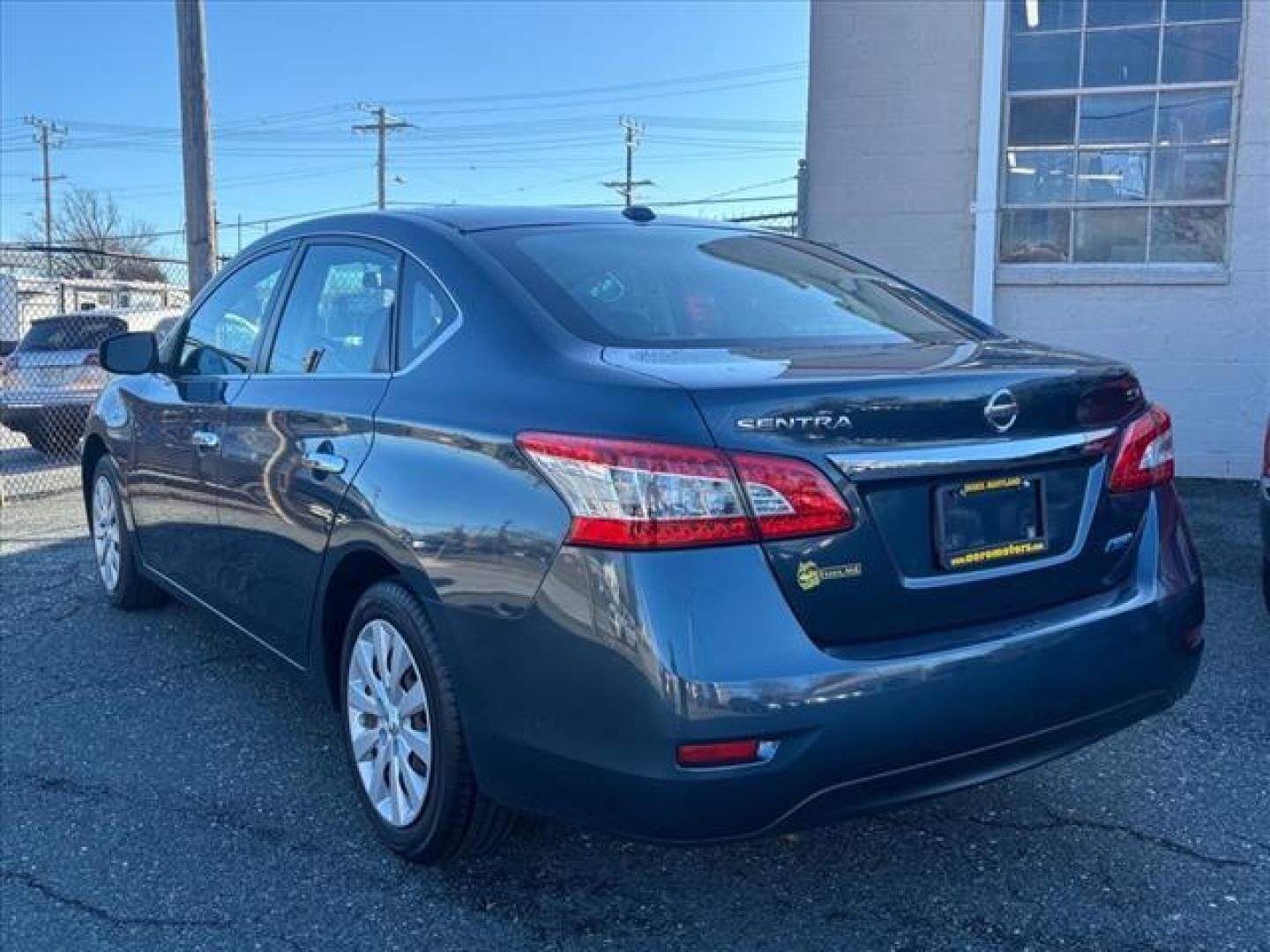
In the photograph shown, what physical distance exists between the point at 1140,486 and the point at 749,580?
1158 millimetres

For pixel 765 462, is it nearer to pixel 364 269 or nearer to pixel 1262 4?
pixel 364 269

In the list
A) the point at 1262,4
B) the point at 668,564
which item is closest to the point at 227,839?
the point at 668,564

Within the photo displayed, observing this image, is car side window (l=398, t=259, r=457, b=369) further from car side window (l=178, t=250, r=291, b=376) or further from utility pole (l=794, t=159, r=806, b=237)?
utility pole (l=794, t=159, r=806, b=237)

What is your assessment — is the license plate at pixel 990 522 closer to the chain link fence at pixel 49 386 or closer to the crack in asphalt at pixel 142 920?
the crack in asphalt at pixel 142 920

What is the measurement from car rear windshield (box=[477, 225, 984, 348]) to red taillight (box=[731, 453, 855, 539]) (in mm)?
565

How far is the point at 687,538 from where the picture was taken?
217cm

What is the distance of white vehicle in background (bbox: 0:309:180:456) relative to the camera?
38.0 feet

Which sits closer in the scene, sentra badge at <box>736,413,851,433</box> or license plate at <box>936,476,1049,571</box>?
sentra badge at <box>736,413,851,433</box>

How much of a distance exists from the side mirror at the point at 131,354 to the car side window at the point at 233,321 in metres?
0.15

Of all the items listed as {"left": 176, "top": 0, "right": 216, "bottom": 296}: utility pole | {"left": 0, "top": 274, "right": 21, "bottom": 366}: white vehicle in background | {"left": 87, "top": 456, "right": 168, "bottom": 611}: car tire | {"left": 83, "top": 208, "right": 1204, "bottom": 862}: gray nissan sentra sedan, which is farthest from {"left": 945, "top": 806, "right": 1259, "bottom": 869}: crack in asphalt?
{"left": 0, "top": 274, "right": 21, "bottom": 366}: white vehicle in background

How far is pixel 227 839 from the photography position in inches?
124

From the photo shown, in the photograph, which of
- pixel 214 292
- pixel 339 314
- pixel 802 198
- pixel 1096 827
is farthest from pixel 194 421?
pixel 802 198

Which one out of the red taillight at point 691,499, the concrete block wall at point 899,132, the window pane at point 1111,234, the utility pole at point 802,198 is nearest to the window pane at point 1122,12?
the concrete block wall at point 899,132

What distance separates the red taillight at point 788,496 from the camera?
7.21 feet
